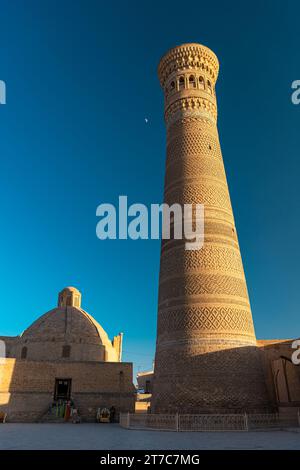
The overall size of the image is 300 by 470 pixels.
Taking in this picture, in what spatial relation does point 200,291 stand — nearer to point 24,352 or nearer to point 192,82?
point 192,82

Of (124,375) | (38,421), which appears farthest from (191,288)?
(38,421)

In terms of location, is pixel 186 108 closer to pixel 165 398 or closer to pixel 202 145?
pixel 202 145

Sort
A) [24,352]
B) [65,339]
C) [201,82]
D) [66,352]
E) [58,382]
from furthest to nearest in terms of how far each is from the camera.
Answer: [24,352] → [65,339] → [66,352] → [58,382] → [201,82]

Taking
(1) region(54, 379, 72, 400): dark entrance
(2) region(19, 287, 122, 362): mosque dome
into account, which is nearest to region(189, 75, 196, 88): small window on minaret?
(1) region(54, 379, 72, 400): dark entrance

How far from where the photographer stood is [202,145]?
1547 centimetres

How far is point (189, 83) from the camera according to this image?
16375 mm

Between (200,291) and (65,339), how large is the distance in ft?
41.1

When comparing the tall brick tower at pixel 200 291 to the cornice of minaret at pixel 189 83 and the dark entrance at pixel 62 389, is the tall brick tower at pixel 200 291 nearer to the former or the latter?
the cornice of minaret at pixel 189 83

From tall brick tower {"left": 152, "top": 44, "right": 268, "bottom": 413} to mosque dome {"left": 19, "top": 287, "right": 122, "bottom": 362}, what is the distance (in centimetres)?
1068

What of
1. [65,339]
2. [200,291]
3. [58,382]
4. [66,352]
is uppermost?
[65,339]

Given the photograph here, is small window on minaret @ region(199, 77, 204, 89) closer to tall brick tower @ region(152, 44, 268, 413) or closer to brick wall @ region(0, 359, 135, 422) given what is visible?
tall brick tower @ region(152, 44, 268, 413)

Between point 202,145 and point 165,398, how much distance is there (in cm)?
932

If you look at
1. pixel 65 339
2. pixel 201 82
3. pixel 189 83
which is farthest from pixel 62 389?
pixel 201 82

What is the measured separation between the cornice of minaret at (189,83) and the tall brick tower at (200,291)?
0.04 m
